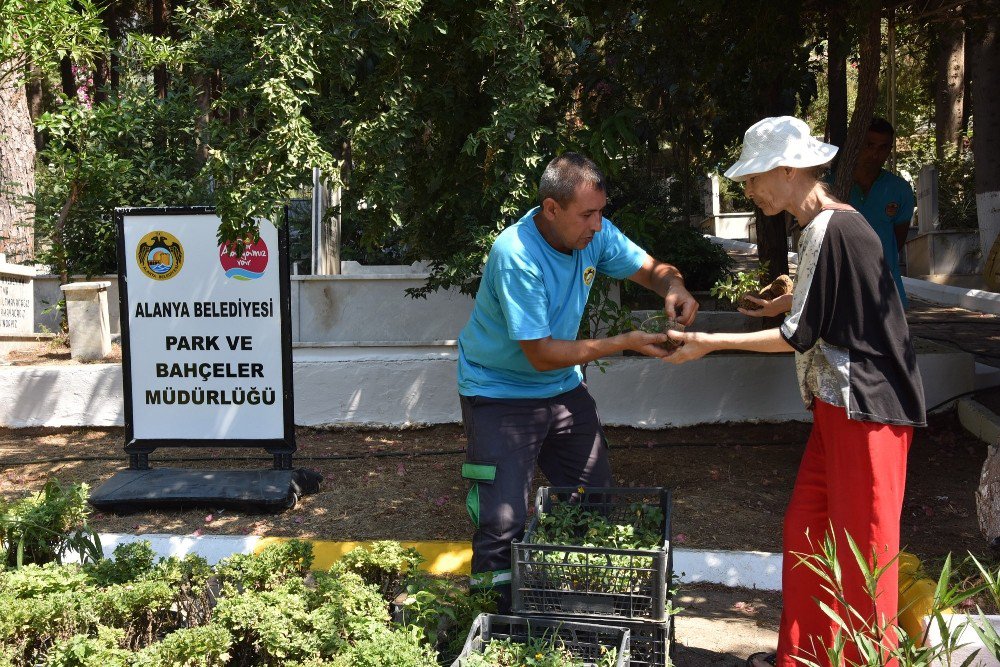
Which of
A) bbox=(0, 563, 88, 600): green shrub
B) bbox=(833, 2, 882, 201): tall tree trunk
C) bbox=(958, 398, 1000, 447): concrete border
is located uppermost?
bbox=(833, 2, 882, 201): tall tree trunk

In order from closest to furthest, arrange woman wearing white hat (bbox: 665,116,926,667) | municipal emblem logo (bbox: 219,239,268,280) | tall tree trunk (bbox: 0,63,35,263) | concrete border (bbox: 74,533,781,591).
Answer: woman wearing white hat (bbox: 665,116,926,667), concrete border (bbox: 74,533,781,591), municipal emblem logo (bbox: 219,239,268,280), tall tree trunk (bbox: 0,63,35,263)

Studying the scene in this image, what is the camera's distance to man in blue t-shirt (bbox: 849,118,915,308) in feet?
19.2

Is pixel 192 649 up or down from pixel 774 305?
down

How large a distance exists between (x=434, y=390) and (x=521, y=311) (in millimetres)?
3861

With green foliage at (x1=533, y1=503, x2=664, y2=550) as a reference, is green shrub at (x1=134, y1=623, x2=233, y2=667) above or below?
below

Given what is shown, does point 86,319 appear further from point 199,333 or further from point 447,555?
point 447,555

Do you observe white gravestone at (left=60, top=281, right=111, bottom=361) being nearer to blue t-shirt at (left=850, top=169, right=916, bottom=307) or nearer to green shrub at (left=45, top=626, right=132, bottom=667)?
green shrub at (left=45, top=626, right=132, bottom=667)

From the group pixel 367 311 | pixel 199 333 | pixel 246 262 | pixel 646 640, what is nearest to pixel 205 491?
pixel 199 333

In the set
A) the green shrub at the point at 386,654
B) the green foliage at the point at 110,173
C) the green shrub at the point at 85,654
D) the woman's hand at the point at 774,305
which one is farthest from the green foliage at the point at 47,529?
the green foliage at the point at 110,173

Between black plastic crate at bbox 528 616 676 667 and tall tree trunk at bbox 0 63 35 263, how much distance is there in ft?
41.1

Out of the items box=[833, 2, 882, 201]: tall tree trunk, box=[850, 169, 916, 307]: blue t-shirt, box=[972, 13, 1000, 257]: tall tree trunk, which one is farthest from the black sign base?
box=[972, 13, 1000, 257]: tall tree trunk

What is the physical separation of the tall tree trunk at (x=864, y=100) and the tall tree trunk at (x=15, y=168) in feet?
37.4

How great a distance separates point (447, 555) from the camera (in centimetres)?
505

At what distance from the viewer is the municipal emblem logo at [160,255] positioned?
5836 mm
